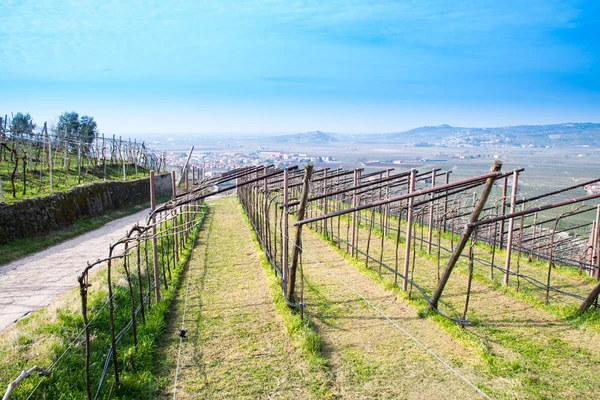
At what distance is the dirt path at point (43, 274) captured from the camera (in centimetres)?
982

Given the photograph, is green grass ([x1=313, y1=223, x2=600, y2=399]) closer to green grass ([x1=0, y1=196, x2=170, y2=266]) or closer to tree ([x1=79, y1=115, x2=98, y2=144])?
green grass ([x1=0, y1=196, x2=170, y2=266])

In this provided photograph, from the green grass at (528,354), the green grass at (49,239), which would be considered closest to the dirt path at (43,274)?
the green grass at (49,239)

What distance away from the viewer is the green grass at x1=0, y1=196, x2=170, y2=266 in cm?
1452

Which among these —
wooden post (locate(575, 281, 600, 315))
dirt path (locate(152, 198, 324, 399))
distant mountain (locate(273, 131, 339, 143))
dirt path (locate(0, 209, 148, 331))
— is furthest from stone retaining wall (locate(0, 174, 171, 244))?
distant mountain (locate(273, 131, 339, 143))

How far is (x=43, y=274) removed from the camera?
12.5 m

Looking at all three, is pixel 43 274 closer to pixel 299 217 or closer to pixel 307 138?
pixel 299 217

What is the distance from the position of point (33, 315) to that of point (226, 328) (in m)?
4.42

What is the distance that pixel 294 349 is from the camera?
6992mm

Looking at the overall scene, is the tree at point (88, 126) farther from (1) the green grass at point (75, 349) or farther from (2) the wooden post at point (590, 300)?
(2) the wooden post at point (590, 300)

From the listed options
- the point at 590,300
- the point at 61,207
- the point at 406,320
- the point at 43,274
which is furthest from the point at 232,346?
the point at 61,207

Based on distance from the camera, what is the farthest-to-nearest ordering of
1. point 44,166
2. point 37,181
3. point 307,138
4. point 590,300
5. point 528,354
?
point 307,138 < point 44,166 < point 37,181 < point 590,300 < point 528,354

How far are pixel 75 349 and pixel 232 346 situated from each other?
260cm

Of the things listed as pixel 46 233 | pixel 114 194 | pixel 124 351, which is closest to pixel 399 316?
pixel 124 351

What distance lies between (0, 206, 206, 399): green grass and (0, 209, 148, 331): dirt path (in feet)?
4.33
